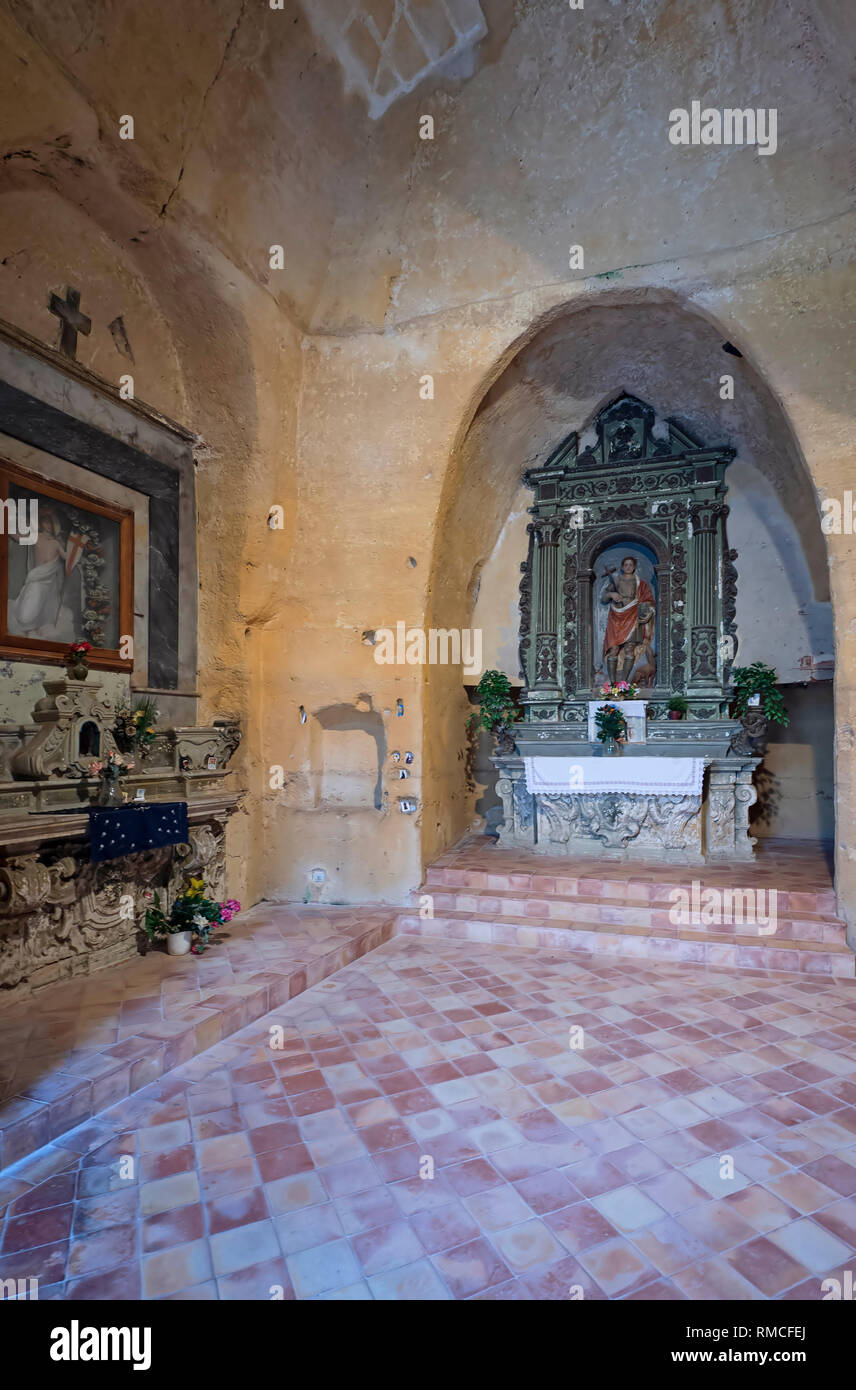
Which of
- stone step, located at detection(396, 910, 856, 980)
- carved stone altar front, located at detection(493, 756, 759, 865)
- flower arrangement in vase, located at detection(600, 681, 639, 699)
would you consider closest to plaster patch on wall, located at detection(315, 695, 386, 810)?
stone step, located at detection(396, 910, 856, 980)

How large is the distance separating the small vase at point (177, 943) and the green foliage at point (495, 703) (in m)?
4.23

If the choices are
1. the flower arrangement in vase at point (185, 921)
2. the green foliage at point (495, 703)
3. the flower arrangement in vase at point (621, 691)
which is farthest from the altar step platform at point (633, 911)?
the flower arrangement in vase at point (621, 691)

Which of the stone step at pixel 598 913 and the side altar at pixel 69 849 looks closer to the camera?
the side altar at pixel 69 849

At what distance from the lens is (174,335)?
617cm

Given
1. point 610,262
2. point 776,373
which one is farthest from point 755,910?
point 610,262

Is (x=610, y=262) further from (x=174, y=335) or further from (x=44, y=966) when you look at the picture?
(x=44, y=966)

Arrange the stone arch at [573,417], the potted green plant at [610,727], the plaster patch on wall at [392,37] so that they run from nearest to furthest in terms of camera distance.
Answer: the plaster patch on wall at [392,37]
the stone arch at [573,417]
the potted green plant at [610,727]

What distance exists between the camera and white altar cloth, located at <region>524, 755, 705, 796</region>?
718 cm

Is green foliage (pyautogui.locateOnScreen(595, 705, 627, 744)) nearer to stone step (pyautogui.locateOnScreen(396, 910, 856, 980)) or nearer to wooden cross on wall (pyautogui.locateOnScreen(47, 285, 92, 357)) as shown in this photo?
stone step (pyautogui.locateOnScreen(396, 910, 856, 980))

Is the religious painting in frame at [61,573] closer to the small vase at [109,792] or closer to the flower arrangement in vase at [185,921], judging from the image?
the small vase at [109,792]

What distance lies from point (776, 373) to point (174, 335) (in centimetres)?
515

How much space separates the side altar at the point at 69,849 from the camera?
443 cm

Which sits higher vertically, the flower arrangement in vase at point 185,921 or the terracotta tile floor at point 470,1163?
the flower arrangement in vase at point 185,921

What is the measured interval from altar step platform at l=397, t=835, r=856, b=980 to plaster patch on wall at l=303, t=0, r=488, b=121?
7.01m
